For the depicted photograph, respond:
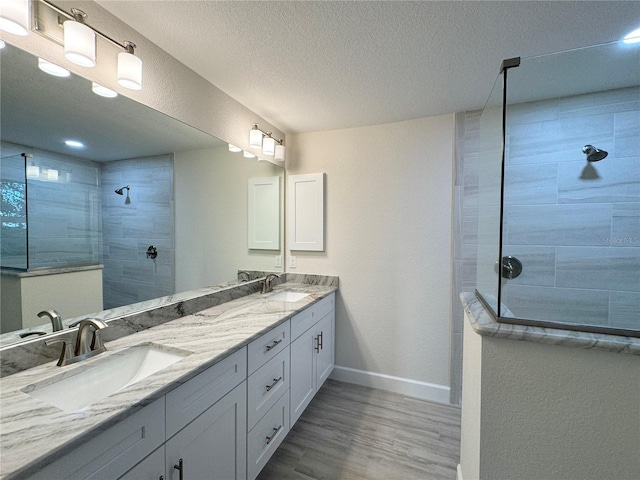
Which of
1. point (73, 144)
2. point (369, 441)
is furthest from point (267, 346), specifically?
point (73, 144)

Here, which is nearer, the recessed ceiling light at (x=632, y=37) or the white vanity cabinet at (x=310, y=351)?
the recessed ceiling light at (x=632, y=37)

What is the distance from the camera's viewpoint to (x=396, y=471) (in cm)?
157

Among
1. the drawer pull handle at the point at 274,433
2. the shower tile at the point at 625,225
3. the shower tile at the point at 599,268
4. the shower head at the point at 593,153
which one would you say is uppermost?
the shower head at the point at 593,153

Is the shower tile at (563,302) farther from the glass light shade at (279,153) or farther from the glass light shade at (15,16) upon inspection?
the glass light shade at (15,16)

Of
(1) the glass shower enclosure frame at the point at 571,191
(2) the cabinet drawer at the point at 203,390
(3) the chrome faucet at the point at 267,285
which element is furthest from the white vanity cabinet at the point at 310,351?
(1) the glass shower enclosure frame at the point at 571,191

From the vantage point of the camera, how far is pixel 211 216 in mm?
1967

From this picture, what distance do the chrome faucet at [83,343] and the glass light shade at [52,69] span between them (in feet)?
3.30

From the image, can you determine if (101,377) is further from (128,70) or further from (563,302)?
(563,302)

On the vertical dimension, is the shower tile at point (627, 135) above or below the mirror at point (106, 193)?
above

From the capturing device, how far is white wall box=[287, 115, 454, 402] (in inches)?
89.0

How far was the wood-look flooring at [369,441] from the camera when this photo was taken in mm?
1561

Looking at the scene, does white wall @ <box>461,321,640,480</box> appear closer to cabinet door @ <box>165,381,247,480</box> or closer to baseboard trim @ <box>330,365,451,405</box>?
cabinet door @ <box>165,381,247,480</box>

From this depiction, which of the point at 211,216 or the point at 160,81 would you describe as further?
the point at 211,216

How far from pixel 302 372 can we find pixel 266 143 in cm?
187
